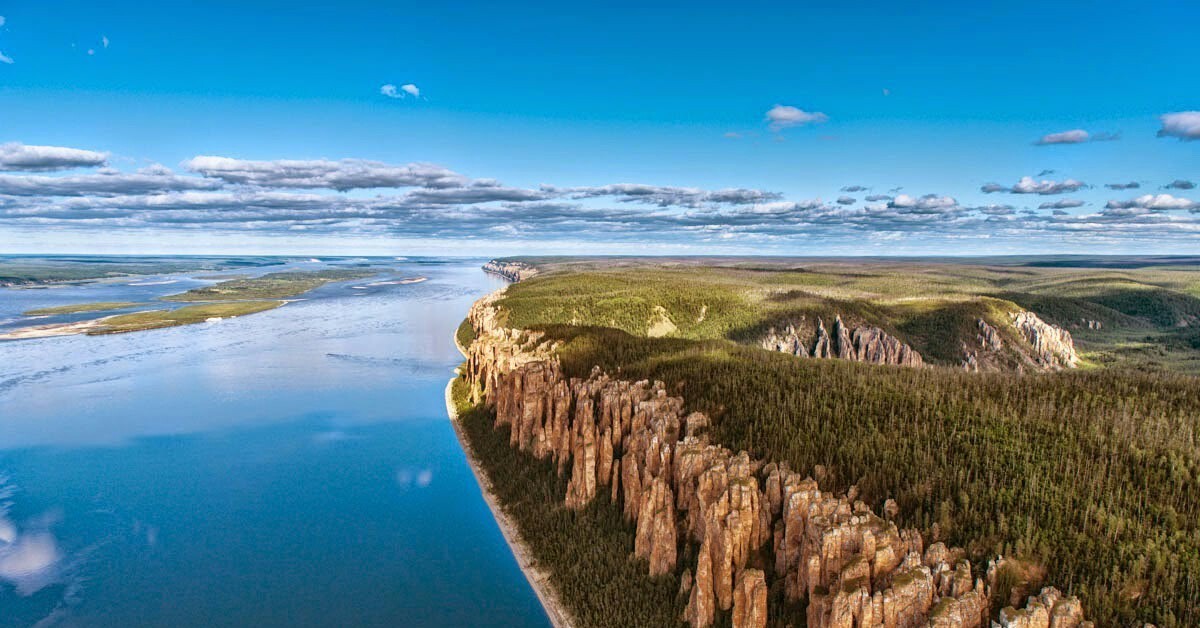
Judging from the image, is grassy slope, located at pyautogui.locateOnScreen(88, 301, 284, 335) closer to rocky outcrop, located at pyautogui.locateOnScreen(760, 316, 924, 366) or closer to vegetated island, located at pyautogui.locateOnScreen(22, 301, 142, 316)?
vegetated island, located at pyautogui.locateOnScreen(22, 301, 142, 316)

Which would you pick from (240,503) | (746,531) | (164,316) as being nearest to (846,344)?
(746,531)

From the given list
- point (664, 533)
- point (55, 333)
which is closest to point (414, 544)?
point (664, 533)

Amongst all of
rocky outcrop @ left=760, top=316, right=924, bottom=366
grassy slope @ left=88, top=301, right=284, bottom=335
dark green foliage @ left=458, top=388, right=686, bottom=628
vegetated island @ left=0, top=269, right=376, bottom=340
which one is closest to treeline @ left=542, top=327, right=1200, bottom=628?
dark green foliage @ left=458, top=388, right=686, bottom=628

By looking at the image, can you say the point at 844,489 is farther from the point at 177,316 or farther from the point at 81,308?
the point at 81,308

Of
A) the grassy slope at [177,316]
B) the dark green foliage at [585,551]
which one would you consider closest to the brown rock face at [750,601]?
the dark green foliage at [585,551]

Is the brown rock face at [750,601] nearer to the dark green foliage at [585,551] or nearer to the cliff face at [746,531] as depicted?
the cliff face at [746,531]

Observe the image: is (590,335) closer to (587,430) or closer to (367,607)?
(587,430)
